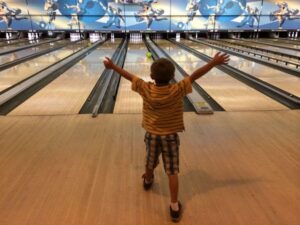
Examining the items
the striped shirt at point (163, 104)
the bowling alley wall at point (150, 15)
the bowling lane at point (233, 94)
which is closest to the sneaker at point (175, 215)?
the striped shirt at point (163, 104)

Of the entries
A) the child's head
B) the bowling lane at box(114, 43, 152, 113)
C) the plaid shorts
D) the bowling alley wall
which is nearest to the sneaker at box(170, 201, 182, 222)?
the plaid shorts

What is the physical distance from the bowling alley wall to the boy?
10781mm

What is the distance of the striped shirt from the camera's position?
4.82 ft

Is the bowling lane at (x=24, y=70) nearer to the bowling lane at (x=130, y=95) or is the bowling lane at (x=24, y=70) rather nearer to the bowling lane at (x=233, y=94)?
the bowling lane at (x=130, y=95)

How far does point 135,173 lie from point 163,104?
2.20 feet

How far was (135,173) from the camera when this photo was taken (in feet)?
6.47

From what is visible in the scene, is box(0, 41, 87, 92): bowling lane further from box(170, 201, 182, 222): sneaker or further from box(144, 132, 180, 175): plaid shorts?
box(170, 201, 182, 222): sneaker

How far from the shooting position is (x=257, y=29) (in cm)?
1214

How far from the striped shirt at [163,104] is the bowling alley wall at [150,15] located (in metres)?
10.8

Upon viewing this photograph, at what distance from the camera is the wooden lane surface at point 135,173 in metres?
1.57

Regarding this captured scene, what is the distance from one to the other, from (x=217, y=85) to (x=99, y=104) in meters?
1.77

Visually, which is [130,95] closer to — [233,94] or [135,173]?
[233,94]

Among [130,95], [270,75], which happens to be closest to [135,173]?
[130,95]

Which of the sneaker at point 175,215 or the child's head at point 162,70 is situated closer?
the child's head at point 162,70
